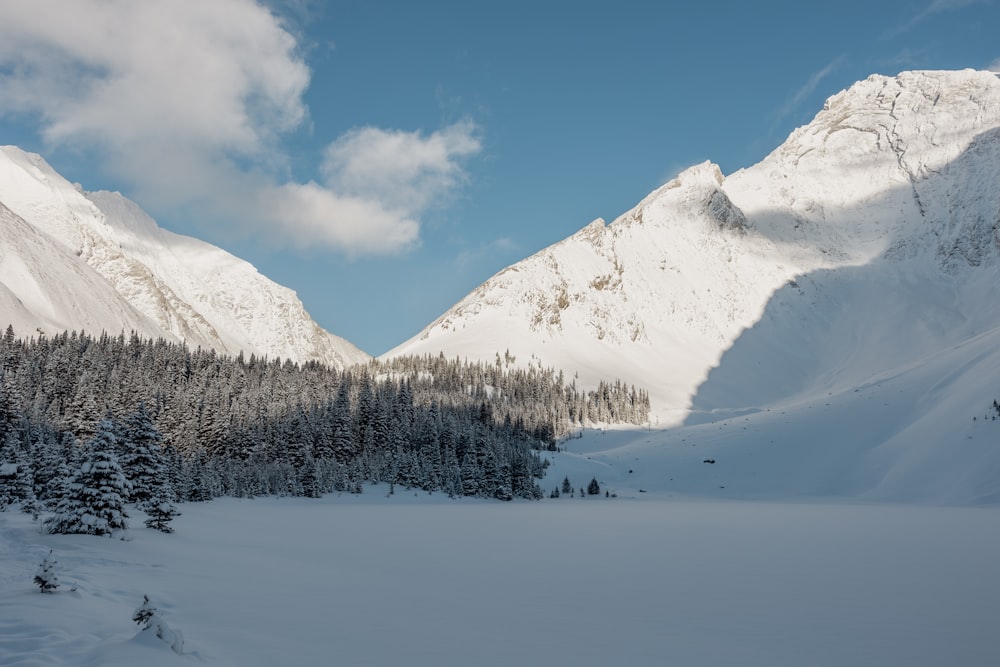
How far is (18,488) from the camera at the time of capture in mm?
35188

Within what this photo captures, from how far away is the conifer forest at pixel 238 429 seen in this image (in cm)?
4616

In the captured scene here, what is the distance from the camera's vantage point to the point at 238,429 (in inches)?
3563

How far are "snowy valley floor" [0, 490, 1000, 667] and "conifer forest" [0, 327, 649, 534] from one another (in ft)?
32.4

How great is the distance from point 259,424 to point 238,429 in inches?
137

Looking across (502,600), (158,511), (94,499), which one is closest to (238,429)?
(158,511)

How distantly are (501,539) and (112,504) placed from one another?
58.6 feet

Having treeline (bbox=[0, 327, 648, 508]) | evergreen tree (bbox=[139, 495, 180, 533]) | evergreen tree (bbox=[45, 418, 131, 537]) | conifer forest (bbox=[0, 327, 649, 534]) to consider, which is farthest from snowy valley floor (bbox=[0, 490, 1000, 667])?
treeline (bbox=[0, 327, 648, 508])

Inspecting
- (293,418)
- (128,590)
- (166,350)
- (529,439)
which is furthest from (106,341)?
(128,590)

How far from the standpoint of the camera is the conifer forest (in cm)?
4616

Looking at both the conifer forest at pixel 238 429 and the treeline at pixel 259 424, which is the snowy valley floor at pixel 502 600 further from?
the treeline at pixel 259 424

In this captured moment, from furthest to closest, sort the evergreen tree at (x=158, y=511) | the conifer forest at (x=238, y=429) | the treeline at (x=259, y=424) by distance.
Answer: the treeline at (x=259, y=424), the conifer forest at (x=238, y=429), the evergreen tree at (x=158, y=511)

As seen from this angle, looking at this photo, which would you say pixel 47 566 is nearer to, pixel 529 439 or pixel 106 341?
pixel 529 439

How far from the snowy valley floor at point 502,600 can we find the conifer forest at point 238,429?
9.87 metres

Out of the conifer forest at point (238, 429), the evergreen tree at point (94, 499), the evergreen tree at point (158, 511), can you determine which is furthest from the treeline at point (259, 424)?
the evergreen tree at point (94, 499)
